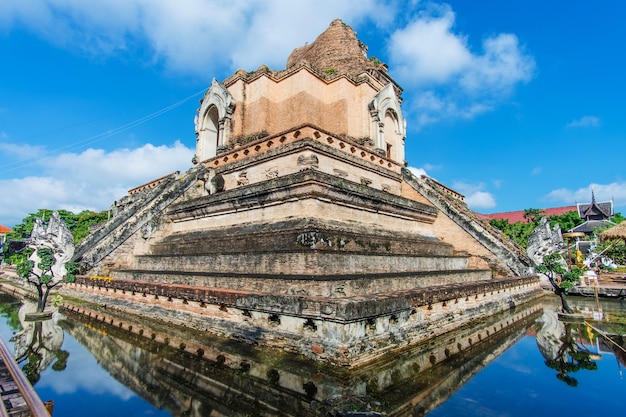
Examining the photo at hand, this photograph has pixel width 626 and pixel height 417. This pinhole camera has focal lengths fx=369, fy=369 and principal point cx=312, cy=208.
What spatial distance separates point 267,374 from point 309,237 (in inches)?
107

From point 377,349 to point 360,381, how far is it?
88 cm

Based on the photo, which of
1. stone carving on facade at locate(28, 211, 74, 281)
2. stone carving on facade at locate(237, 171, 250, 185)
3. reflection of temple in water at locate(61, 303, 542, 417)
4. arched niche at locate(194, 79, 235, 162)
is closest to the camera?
reflection of temple in water at locate(61, 303, 542, 417)

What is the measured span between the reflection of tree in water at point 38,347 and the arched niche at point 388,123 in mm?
11229

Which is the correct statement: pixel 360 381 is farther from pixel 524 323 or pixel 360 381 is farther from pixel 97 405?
pixel 524 323

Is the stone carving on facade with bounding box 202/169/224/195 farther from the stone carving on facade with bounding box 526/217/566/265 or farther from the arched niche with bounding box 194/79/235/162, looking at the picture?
the stone carving on facade with bounding box 526/217/566/265

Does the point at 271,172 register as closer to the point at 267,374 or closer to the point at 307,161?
the point at 307,161

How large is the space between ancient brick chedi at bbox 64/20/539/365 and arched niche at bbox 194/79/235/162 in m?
0.06

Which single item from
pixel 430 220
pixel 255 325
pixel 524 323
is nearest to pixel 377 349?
pixel 255 325

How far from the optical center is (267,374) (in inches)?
189

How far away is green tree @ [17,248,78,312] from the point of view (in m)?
9.65

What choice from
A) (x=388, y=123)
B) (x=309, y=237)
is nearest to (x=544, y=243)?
(x=388, y=123)

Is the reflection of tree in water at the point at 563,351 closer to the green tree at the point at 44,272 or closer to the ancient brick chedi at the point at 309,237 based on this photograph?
the ancient brick chedi at the point at 309,237

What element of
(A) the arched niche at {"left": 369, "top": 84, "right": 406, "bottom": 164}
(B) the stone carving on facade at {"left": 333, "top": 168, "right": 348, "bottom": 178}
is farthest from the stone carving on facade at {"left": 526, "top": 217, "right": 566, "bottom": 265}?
(B) the stone carving on facade at {"left": 333, "top": 168, "right": 348, "bottom": 178}

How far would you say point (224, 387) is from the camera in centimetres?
451
